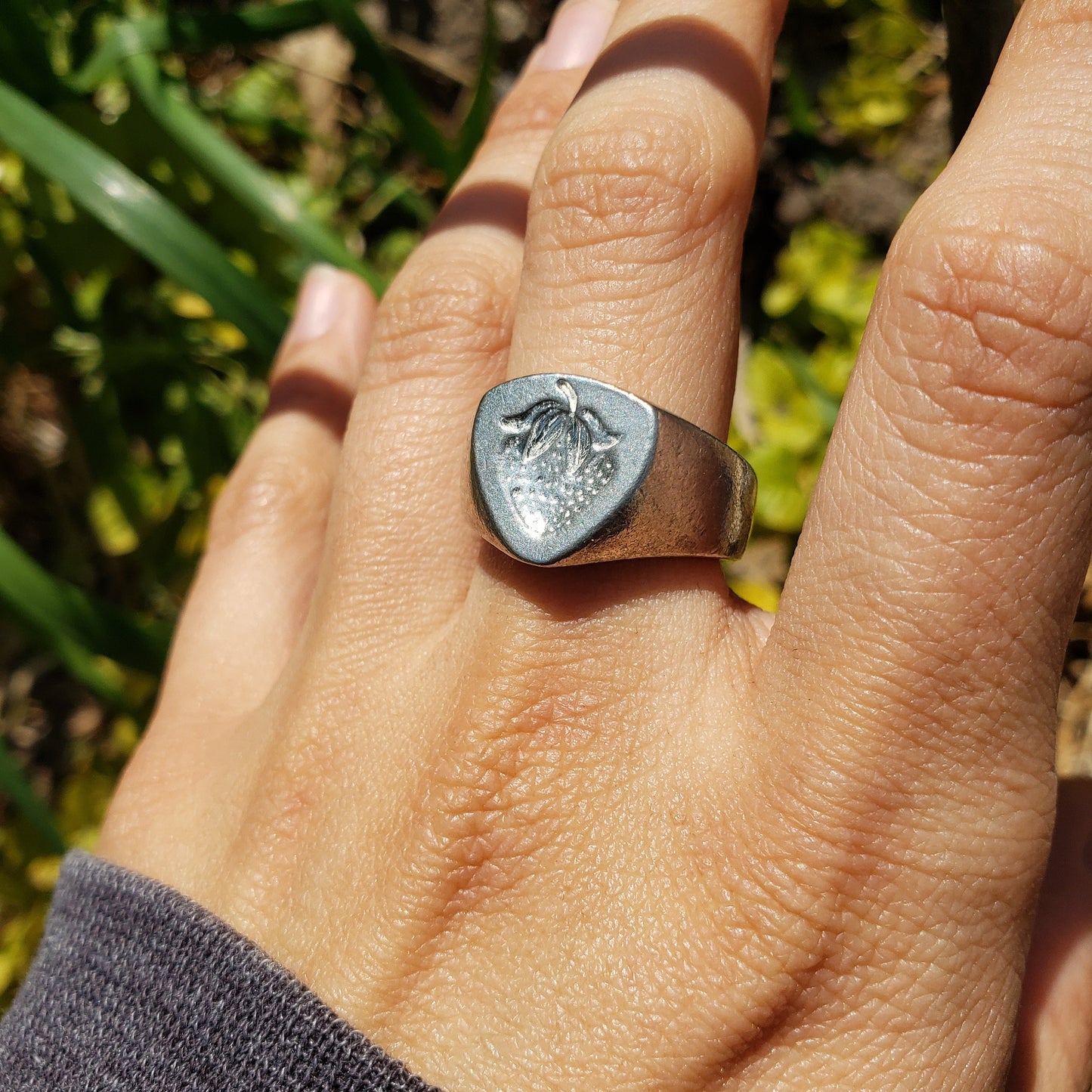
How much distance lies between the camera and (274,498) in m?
1.76

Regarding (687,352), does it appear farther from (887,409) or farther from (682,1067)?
(682,1067)

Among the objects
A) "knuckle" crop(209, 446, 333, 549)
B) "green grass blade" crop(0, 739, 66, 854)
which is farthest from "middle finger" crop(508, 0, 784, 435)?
"green grass blade" crop(0, 739, 66, 854)

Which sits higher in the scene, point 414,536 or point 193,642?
point 414,536

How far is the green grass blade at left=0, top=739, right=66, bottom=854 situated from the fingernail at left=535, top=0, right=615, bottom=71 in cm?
158

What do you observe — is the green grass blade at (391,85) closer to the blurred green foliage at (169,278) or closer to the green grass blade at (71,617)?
the blurred green foliage at (169,278)

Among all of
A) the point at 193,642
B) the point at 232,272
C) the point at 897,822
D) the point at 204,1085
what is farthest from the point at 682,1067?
the point at 232,272

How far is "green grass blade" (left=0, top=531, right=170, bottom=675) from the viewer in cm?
184

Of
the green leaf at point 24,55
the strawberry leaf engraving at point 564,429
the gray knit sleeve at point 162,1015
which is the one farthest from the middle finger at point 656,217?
the green leaf at point 24,55

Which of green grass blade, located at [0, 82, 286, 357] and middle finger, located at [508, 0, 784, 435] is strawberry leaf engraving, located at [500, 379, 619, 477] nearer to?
middle finger, located at [508, 0, 784, 435]

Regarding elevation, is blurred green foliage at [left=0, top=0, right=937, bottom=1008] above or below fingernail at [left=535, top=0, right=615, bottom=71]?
below

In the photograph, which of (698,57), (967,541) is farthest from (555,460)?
(698,57)

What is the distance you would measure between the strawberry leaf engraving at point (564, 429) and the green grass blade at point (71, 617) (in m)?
1.13

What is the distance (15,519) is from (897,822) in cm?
271

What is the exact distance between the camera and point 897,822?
44.2 inches
